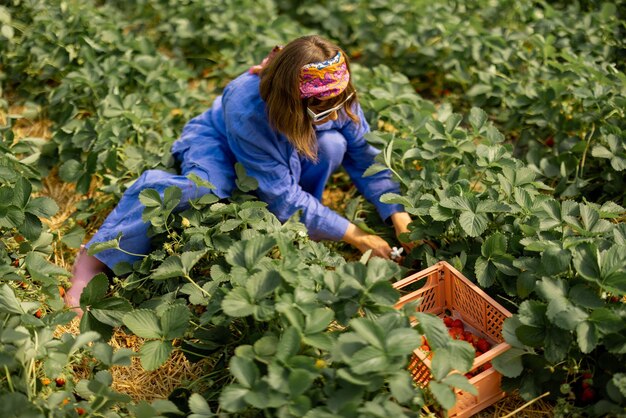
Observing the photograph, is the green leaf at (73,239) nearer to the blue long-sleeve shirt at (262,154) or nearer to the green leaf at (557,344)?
the blue long-sleeve shirt at (262,154)

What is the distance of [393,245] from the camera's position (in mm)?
2301

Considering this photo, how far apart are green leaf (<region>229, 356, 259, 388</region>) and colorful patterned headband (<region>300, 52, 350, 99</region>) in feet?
2.56

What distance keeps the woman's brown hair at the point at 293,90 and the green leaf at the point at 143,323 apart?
67 centimetres

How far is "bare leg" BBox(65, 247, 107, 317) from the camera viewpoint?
211cm

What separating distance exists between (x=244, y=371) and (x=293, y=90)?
2.66 ft

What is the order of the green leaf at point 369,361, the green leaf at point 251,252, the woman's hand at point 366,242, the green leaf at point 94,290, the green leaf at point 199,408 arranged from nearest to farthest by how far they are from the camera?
the green leaf at point 369,361 → the green leaf at point 199,408 → the green leaf at point 251,252 → the green leaf at point 94,290 → the woman's hand at point 366,242

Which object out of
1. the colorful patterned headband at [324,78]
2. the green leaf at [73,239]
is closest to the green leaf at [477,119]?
the colorful patterned headband at [324,78]

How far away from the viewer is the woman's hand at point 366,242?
218cm

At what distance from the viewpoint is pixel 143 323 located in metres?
1.67

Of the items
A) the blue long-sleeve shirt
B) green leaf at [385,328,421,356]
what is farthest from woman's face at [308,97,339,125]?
green leaf at [385,328,421,356]

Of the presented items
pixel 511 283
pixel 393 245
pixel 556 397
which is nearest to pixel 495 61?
pixel 393 245

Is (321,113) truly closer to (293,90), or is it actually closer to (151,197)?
(293,90)

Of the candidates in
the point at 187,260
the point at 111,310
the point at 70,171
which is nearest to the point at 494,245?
the point at 187,260

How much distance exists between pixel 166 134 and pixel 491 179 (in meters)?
1.22
